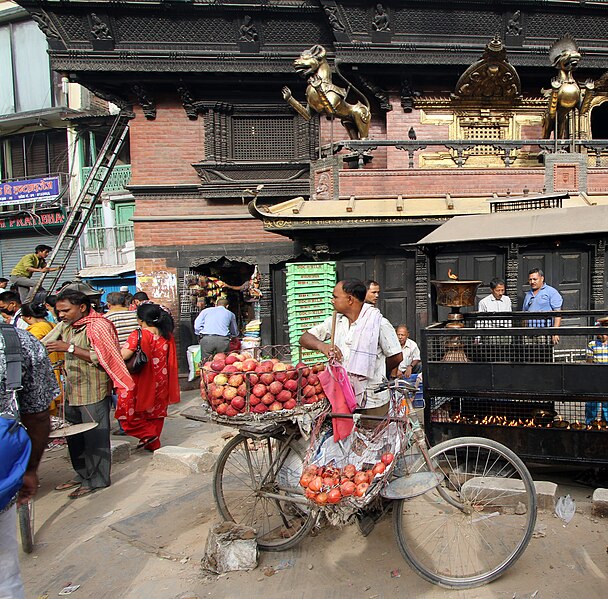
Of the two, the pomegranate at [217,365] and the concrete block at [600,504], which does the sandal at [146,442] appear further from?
the concrete block at [600,504]

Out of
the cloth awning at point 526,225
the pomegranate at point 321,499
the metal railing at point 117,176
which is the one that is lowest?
the pomegranate at point 321,499

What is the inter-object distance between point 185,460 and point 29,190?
59.6 ft

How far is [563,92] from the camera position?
10977 millimetres

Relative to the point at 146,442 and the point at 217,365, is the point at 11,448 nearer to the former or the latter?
the point at 217,365

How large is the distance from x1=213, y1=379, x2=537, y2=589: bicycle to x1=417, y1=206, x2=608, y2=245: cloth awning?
87.5 inches

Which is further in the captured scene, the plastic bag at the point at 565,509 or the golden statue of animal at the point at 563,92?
the golden statue of animal at the point at 563,92

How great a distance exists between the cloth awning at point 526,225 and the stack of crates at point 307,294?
453 cm

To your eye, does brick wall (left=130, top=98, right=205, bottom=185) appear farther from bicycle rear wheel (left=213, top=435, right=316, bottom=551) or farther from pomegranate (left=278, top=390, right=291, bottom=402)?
pomegranate (left=278, top=390, right=291, bottom=402)

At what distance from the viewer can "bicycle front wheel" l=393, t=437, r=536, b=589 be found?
3451 millimetres

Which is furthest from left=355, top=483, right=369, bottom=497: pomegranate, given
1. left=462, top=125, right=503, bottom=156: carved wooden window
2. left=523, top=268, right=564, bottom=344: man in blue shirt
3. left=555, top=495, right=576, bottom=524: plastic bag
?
left=462, top=125, right=503, bottom=156: carved wooden window

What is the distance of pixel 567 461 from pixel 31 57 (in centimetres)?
2253

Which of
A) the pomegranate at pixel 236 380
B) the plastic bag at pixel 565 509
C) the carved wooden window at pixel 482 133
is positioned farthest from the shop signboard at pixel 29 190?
the plastic bag at pixel 565 509

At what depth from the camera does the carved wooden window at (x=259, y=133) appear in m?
12.4

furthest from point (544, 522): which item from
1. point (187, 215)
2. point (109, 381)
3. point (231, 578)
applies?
point (187, 215)
